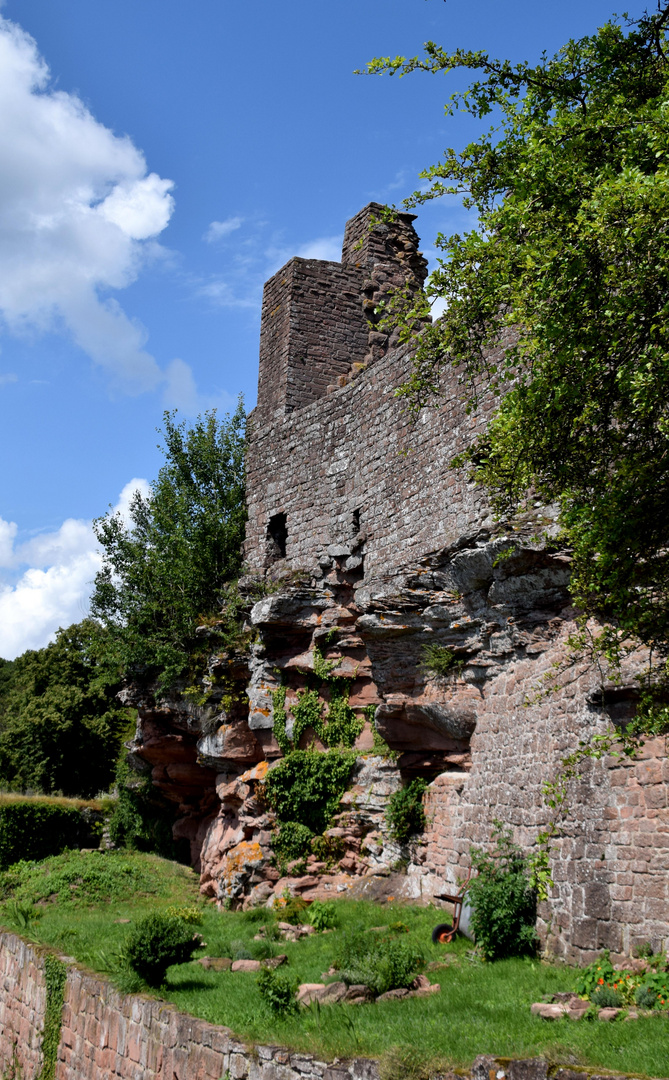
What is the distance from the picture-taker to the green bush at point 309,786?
1405cm

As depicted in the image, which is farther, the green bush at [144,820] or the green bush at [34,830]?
the green bush at [144,820]

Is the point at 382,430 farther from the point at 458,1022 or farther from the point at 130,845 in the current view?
the point at 130,845

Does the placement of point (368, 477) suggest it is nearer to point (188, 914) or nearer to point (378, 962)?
point (188, 914)

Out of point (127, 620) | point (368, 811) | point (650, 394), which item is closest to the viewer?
point (650, 394)

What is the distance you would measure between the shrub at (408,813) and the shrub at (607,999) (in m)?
A: 5.71

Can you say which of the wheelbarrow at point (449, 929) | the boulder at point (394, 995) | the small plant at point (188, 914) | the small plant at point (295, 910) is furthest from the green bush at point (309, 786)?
the boulder at point (394, 995)

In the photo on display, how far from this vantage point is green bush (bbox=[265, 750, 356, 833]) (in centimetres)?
1405

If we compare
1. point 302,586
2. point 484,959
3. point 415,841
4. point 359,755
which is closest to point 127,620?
point 302,586

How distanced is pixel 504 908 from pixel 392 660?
4832mm

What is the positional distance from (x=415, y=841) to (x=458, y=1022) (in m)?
5.90

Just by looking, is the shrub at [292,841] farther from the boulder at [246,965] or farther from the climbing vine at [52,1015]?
the climbing vine at [52,1015]

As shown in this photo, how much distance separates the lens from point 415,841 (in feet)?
40.0

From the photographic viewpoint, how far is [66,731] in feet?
94.9

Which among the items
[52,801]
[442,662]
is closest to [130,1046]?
[442,662]
